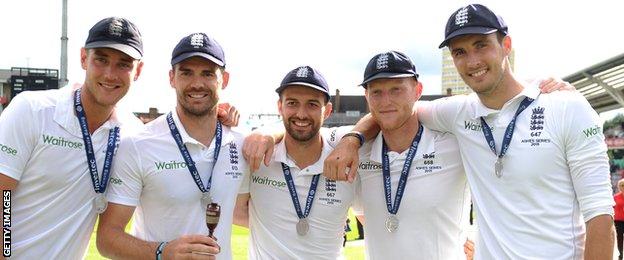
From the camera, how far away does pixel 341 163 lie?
417 centimetres

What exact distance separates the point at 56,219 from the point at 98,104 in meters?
0.84

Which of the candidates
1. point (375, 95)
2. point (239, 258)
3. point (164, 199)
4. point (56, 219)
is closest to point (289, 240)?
point (164, 199)

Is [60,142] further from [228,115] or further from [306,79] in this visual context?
[306,79]

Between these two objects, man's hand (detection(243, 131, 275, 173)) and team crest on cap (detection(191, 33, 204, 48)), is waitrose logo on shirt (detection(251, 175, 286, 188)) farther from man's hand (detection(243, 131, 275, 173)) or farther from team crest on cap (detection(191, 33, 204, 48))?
team crest on cap (detection(191, 33, 204, 48))

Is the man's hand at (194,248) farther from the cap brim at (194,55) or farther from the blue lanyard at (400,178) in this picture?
the blue lanyard at (400,178)

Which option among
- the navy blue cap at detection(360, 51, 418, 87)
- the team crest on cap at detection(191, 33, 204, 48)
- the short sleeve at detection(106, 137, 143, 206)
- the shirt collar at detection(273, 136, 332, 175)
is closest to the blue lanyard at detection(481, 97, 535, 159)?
the navy blue cap at detection(360, 51, 418, 87)

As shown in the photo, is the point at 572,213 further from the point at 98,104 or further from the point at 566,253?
the point at 98,104

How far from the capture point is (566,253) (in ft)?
11.9

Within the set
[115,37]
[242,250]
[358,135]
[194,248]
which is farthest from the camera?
[242,250]

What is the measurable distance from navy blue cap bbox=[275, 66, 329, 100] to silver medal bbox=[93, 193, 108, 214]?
1.61 metres

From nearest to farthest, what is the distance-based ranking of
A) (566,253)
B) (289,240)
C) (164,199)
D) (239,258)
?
(566,253) → (164,199) → (289,240) → (239,258)

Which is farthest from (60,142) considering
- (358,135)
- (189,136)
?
(358,135)

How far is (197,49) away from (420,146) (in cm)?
191

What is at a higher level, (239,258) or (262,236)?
(262,236)
